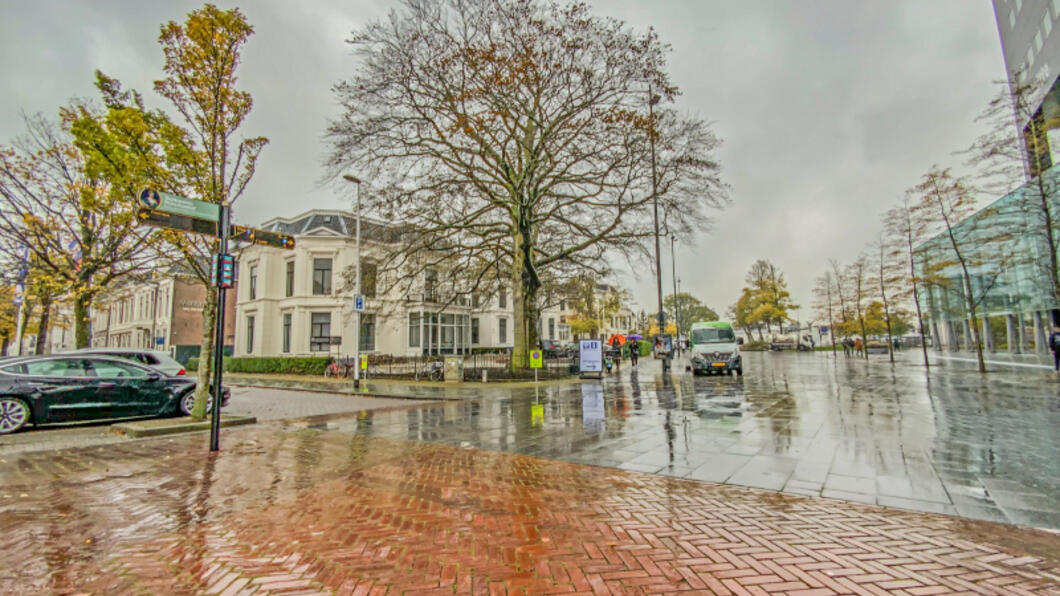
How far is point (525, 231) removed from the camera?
16.6m

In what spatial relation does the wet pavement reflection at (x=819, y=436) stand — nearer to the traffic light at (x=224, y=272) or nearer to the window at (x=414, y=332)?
the traffic light at (x=224, y=272)

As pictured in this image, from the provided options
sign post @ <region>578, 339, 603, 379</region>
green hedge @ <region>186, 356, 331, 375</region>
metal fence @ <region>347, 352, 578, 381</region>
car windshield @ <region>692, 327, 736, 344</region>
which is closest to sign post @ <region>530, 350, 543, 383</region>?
metal fence @ <region>347, 352, 578, 381</region>

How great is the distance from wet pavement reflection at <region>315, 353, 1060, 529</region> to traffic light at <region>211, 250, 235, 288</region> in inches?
133

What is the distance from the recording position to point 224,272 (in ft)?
21.8

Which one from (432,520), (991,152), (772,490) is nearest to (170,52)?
(432,520)

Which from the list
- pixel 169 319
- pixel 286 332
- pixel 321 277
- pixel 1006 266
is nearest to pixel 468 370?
pixel 321 277

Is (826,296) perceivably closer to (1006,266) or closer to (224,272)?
(1006,266)

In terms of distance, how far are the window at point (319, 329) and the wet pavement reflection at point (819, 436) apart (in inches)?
828

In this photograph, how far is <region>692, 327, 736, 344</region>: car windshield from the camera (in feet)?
63.1

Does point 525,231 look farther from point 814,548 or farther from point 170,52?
point 814,548

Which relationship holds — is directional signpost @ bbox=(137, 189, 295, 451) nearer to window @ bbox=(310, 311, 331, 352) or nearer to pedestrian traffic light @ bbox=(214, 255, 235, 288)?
pedestrian traffic light @ bbox=(214, 255, 235, 288)

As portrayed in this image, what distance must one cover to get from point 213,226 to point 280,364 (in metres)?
20.4

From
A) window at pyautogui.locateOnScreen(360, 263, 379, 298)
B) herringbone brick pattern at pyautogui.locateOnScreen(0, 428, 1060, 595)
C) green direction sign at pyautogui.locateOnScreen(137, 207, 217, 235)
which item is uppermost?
window at pyautogui.locateOnScreen(360, 263, 379, 298)

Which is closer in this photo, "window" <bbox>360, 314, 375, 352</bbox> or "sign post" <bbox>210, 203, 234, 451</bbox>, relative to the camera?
"sign post" <bbox>210, 203, 234, 451</bbox>
